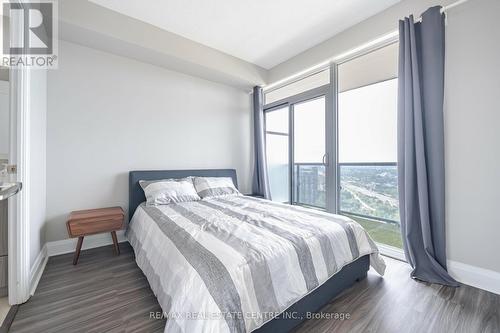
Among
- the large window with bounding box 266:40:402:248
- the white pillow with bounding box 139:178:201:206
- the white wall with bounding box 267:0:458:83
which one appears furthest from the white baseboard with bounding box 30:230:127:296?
the white wall with bounding box 267:0:458:83

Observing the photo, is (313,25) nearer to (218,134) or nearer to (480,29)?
(480,29)

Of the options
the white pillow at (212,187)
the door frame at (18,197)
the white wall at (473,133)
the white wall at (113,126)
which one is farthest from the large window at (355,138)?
the door frame at (18,197)

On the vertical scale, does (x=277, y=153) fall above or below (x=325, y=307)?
above

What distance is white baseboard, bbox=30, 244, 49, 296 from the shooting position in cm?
178

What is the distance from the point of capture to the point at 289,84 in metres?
3.76

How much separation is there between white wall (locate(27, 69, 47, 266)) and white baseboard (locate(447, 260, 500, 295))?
380 cm

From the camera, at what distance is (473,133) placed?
189 cm

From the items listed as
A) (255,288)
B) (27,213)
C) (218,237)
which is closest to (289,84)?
(218,237)

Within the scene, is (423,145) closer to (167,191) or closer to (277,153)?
(277,153)

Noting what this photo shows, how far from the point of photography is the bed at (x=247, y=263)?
1.03m

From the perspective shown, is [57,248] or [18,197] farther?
[57,248]

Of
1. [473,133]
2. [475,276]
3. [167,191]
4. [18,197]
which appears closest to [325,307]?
[475,276]

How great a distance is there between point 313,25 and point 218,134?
2.19 meters

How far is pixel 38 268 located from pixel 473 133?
428 cm
